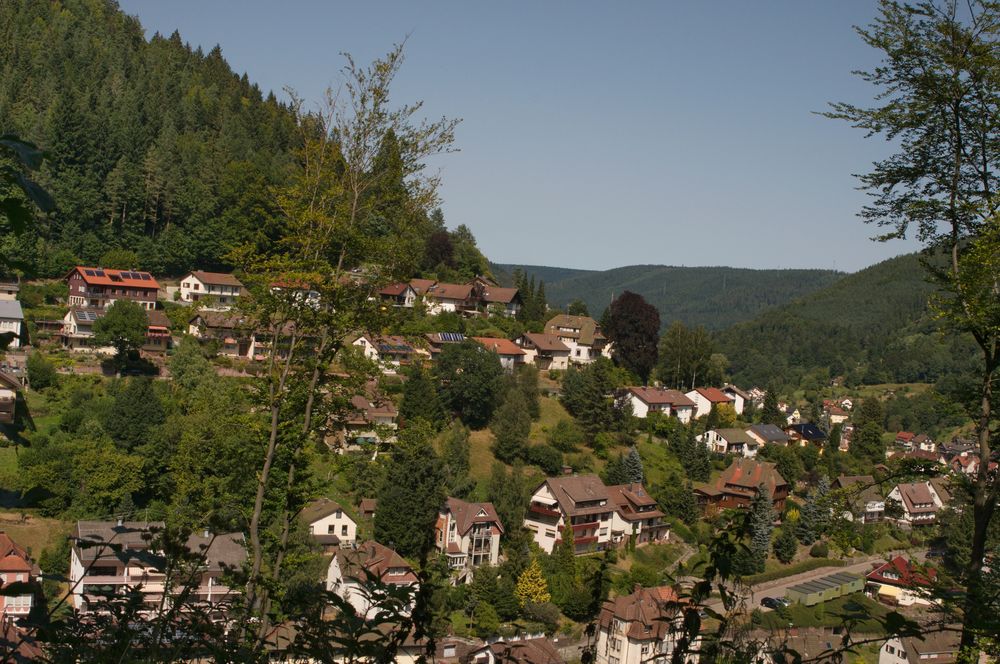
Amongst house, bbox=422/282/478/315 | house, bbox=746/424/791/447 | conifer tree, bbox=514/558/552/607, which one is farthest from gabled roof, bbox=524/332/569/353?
conifer tree, bbox=514/558/552/607

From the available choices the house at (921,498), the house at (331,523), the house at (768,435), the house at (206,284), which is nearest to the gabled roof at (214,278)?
the house at (206,284)

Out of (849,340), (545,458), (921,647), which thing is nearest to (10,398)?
(921,647)

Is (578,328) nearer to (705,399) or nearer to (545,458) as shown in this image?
(705,399)

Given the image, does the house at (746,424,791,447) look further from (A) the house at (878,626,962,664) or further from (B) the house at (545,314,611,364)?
(A) the house at (878,626,962,664)

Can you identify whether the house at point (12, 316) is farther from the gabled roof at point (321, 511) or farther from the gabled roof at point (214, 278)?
the gabled roof at point (321, 511)

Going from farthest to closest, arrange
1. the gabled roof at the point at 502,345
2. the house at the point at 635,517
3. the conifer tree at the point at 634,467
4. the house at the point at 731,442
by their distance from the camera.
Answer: the house at the point at 731,442 → the gabled roof at the point at 502,345 → the conifer tree at the point at 634,467 → the house at the point at 635,517

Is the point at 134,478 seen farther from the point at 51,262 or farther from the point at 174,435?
the point at 51,262

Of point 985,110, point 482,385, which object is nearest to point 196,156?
point 482,385
